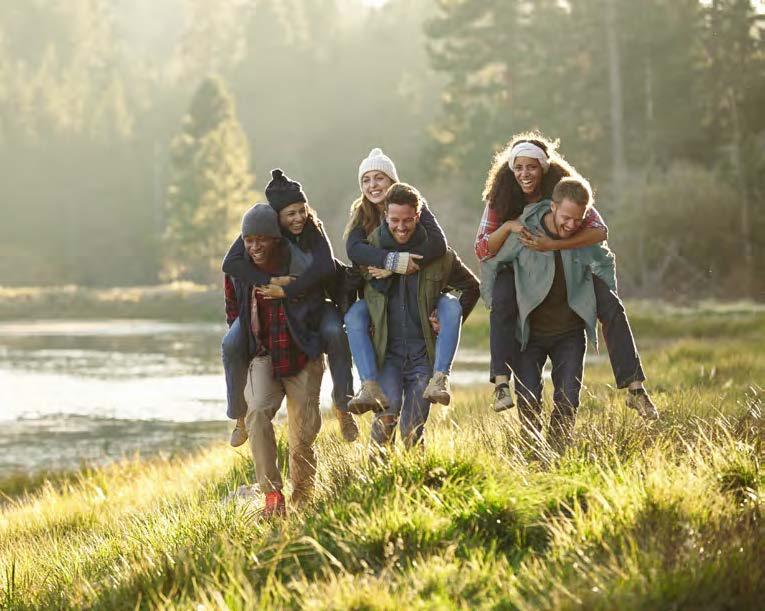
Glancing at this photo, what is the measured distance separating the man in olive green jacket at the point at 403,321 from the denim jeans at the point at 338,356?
0.83ft

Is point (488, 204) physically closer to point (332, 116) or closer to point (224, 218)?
point (224, 218)

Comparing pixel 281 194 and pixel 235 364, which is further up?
pixel 281 194

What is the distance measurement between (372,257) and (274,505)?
5.17ft

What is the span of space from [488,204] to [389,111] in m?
73.0

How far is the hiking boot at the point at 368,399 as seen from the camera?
6.51 m

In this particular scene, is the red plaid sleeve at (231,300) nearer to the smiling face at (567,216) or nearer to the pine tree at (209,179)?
the smiling face at (567,216)

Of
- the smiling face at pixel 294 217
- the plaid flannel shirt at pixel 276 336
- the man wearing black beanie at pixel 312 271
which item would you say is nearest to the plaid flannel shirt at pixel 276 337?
the plaid flannel shirt at pixel 276 336

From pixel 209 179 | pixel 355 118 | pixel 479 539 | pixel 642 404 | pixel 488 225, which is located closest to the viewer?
pixel 479 539

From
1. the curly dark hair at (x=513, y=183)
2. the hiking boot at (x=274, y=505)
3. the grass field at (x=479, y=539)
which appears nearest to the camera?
the grass field at (x=479, y=539)

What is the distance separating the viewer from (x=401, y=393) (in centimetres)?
679

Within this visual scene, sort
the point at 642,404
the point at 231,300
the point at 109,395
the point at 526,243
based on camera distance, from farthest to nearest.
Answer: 1. the point at 109,395
2. the point at 231,300
3. the point at 526,243
4. the point at 642,404

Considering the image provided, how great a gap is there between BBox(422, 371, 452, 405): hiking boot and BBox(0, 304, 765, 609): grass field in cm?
25

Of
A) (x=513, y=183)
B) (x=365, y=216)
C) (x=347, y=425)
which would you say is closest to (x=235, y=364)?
(x=347, y=425)

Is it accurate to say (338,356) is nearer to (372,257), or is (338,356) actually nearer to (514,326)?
(372,257)
